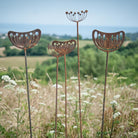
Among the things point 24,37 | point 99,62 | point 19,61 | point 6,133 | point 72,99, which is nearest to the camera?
point 24,37

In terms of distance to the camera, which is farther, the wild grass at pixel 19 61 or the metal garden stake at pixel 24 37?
the wild grass at pixel 19 61

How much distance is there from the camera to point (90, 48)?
3.76m

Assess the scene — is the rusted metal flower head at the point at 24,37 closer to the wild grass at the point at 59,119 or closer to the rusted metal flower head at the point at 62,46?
the rusted metal flower head at the point at 62,46

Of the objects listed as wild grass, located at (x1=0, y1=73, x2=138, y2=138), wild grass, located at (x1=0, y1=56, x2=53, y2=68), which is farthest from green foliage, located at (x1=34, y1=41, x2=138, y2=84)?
wild grass, located at (x1=0, y1=73, x2=138, y2=138)

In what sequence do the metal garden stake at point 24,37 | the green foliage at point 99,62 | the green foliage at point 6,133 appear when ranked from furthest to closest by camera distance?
1. the green foliage at point 99,62
2. the green foliage at point 6,133
3. the metal garden stake at point 24,37

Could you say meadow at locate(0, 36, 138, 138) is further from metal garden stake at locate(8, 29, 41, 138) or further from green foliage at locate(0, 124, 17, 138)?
metal garden stake at locate(8, 29, 41, 138)

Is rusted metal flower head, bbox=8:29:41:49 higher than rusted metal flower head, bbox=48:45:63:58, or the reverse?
rusted metal flower head, bbox=8:29:41:49

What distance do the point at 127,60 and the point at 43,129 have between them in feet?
7.55

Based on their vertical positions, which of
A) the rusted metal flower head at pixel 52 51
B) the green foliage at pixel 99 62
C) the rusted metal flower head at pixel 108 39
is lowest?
the green foliage at pixel 99 62

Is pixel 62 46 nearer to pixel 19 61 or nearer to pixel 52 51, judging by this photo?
pixel 52 51

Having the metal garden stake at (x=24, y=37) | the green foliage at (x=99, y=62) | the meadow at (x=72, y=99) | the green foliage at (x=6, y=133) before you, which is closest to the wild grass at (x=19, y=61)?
the meadow at (x=72, y=99)

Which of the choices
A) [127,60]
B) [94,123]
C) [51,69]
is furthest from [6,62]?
[127,60]

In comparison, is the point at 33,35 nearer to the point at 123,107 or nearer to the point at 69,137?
the point at 69,137

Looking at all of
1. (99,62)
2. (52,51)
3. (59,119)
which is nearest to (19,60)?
(99,62)
